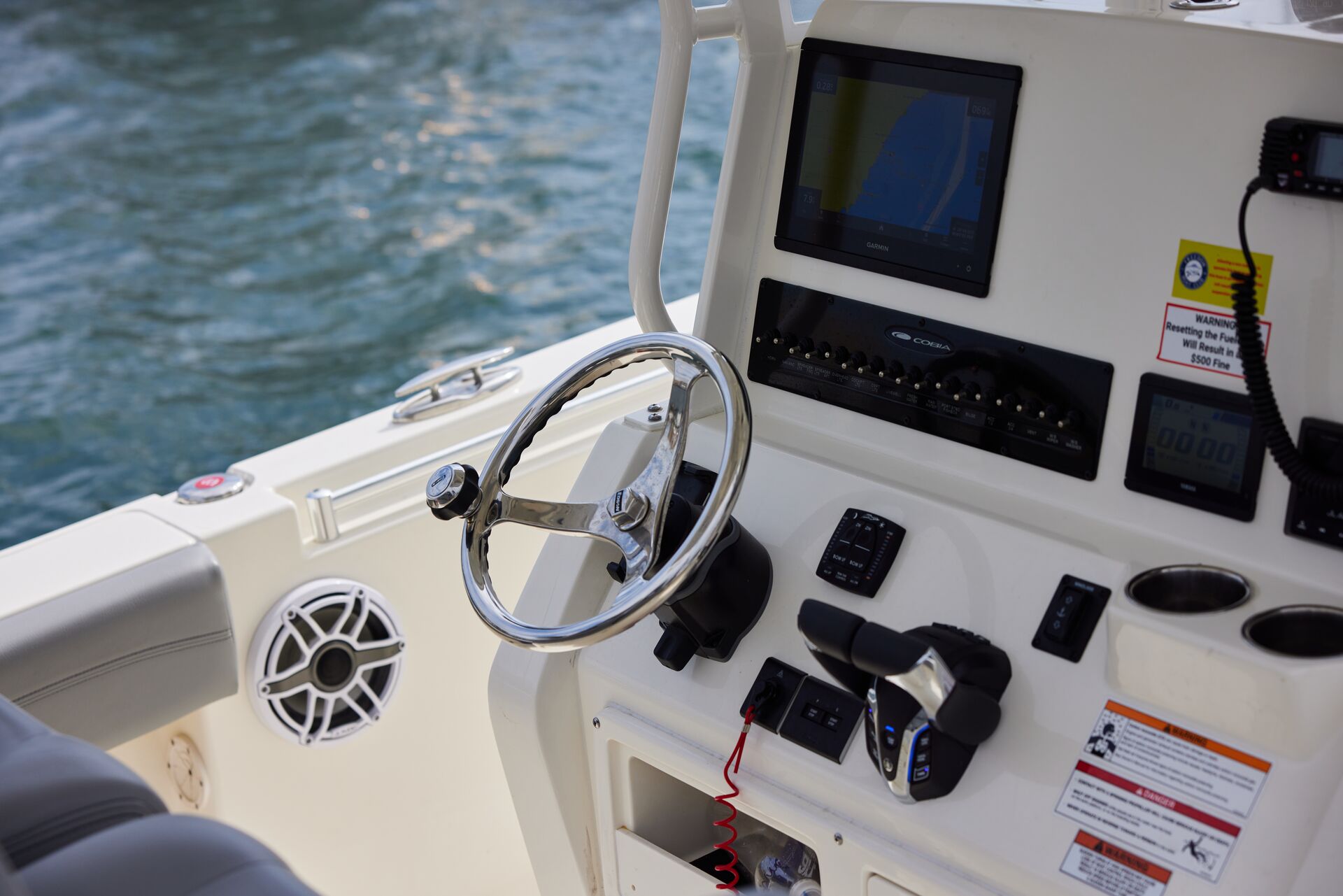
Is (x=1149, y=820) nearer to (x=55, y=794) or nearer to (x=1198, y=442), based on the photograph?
(x=1198, y=442)

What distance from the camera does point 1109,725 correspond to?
109cm

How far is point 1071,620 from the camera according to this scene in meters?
1.15

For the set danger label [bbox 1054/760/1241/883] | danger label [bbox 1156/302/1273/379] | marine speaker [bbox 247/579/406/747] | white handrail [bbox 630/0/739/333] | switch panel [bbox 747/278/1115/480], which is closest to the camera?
danger label [bbox 1054/760/1241/883]

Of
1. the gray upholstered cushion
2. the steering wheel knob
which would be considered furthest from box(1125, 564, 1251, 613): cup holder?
the gray upholstered cushion

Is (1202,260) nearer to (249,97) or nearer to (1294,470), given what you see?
(1294,470)

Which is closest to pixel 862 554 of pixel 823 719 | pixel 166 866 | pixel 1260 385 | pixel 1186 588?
pixel 823 719

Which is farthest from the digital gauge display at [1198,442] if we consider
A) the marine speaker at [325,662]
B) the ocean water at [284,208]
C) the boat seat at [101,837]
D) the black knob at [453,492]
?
the ocean water at [284,208]

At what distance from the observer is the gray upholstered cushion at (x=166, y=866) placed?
0.69 m

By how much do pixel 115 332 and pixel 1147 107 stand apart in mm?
6574

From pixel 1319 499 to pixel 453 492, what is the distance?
2.62 feet

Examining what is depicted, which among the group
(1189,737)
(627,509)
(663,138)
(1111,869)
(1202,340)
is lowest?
(1111,869)

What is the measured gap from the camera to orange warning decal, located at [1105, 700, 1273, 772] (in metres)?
1.02

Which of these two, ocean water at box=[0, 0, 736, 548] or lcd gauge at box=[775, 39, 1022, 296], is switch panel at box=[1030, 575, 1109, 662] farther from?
ocean water at box=[0, 0, 736, 548]

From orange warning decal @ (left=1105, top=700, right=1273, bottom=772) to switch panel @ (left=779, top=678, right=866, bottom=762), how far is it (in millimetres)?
244
